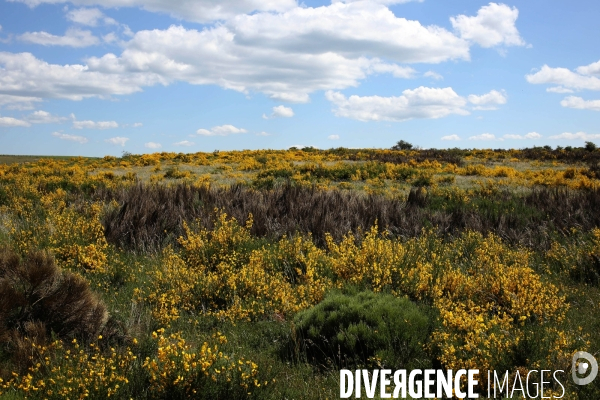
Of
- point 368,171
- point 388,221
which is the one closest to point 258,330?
point 388,221

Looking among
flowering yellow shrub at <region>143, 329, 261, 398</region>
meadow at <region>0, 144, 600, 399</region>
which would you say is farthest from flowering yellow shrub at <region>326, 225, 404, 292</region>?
flowering yellow shrub at <region>143, 329, 261, 398</region>

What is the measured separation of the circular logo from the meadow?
0.23 ft

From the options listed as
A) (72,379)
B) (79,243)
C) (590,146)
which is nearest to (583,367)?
(72,379)

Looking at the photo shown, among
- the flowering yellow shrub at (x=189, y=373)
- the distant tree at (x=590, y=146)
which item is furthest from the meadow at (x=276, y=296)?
the distant tree at (x=590, y=146)

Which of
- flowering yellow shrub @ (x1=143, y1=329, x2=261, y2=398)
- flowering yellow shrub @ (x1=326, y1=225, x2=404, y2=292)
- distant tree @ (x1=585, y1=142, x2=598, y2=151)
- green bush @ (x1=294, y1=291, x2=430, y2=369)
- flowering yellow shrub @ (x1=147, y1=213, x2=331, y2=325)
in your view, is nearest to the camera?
flowering yellow shrub @ (x1=143, y1=329, x2=261, y2=398)

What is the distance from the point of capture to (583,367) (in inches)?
151

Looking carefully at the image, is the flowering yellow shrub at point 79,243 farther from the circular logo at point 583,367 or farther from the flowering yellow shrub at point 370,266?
the circular logo at point 583,367

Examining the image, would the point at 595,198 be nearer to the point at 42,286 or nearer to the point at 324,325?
the point at 324,325

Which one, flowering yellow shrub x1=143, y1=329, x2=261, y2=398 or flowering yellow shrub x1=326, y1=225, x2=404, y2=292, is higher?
flowering yellow shrub x1=326, y1=225, x2=404, y2=292

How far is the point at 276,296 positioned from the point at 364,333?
160cm

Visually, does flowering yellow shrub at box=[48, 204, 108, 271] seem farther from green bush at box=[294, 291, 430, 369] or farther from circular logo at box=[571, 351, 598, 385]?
circular logo at box=[571, 351, 598, 385]

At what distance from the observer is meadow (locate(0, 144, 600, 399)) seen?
3.75 metres

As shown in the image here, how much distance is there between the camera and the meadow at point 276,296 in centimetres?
375

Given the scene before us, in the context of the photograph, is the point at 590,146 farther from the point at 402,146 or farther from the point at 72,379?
the point at 72,379
